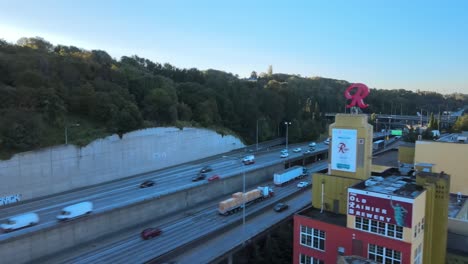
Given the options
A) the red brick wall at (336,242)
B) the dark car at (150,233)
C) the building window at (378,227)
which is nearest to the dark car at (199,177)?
the dark car at (150,233)

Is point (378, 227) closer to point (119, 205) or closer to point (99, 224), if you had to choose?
point (99, 224)

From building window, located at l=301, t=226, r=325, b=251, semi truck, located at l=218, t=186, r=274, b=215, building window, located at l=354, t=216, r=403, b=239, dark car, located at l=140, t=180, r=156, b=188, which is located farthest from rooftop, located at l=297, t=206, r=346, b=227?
dark car, located at l=140, t=180, r=156, b=188

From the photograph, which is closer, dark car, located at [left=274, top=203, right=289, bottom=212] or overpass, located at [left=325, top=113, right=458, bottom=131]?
dark car, located at [left=274, top=203, right=289, bottom=212]

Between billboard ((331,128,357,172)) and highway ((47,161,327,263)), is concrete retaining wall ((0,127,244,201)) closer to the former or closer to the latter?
highway ((47,161,327,263))

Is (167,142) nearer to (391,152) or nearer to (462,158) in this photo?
(391,152)

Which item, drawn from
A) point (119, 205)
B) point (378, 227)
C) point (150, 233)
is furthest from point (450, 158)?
point (119, 205)

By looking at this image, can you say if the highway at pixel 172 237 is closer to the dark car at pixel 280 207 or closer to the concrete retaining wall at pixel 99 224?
the dark car at pixel 280 207

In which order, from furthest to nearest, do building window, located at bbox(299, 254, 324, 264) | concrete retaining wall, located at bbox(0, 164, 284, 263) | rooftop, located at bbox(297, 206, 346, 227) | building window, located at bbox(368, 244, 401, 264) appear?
concrete retaining wall, located at bbox(0, 164, 284, 263), rooftop, located at bbox(297, 206, 346, 227), building window, located at bbox(299, 254, 324, 264), building window, located at bbox(368, 244, 401, 264)
